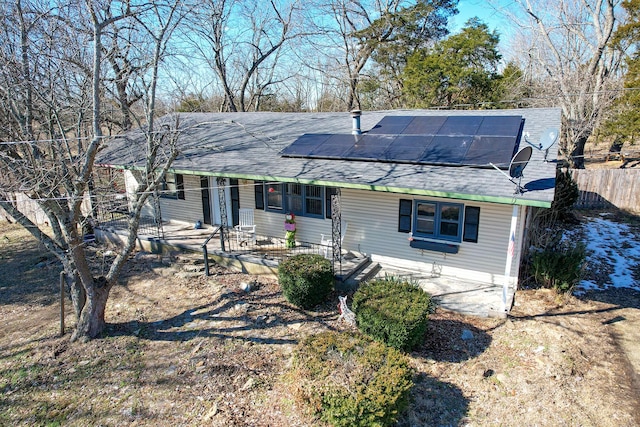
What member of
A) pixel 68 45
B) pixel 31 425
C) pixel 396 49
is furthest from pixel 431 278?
pixel 396 49

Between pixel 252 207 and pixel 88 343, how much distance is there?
19.1 ft

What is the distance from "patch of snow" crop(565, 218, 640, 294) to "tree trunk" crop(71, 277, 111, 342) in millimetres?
10474

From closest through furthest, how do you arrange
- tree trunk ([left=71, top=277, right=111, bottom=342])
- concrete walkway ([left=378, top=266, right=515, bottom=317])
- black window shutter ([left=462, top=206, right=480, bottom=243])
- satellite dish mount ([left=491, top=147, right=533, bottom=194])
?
1. satellite dish mount ([left=491, top=147, right=533, bottom=194])
2. tree trunk ([left=71, top=277, right=111, bottom=342])
3. concrete walkway ([left=378, top=266, right=515, bottom=317])
4. black window shutter ([left=462, top=206, right=480, bottom=243])

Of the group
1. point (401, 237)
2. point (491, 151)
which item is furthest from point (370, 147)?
point (491, 151)

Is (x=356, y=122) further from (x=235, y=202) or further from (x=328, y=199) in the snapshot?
(x=235, y=202)

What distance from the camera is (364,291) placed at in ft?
25.0

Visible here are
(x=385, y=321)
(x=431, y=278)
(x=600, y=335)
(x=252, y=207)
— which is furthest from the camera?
(x=252, y=207)

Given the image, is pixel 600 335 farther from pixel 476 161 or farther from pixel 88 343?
pixel 88 343

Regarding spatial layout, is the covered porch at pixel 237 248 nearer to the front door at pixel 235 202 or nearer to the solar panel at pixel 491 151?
the front door at pixel 235 202

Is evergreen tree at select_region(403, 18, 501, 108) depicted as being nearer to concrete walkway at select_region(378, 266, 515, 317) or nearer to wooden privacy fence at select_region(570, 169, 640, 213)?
wooden privacy fence at select_region(570, 169, 640, 213)

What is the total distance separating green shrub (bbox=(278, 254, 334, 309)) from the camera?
8.30 m

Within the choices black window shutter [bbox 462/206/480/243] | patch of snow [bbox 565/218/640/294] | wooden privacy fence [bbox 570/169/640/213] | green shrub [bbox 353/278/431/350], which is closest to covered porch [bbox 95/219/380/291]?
green shrub [bbox 353/278/431/350]

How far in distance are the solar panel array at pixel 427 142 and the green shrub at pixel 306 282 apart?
10.8 ft

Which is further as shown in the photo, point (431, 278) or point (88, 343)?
point (431, 278)
